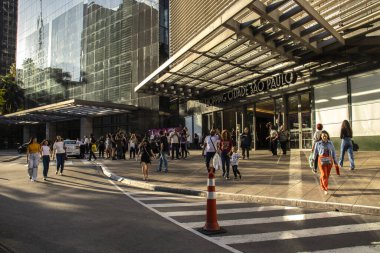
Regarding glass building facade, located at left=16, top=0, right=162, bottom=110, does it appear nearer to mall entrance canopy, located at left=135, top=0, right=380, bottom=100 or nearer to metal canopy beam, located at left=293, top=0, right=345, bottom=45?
mall entrance canopy, located at left=135, top=0, right=380, bottom=100

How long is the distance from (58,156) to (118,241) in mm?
10880

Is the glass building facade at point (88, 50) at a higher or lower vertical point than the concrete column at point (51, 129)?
higher

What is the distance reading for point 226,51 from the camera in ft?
55.4

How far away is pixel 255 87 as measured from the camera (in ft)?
73.5

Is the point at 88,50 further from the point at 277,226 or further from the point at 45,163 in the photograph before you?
the point at 277,226

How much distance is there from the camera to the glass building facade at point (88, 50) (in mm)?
34812

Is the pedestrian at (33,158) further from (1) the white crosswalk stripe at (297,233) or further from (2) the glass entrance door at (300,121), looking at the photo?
(2) the glass entrance door at (300,121)

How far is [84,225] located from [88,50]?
38488mm

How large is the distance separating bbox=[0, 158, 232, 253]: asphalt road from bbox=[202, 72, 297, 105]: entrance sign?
13.2 metres

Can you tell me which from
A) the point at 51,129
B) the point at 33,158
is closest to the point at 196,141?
the point at 33,158

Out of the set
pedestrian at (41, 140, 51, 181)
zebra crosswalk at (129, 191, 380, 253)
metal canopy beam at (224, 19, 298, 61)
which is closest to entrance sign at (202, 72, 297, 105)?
metal canopy beam at (224, 19, 298, 61)

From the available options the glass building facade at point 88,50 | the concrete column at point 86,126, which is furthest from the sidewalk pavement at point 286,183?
the concrete column at point 86,126

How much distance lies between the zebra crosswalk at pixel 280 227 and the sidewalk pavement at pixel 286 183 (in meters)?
0.36

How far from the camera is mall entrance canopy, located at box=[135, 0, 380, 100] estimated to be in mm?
13406
